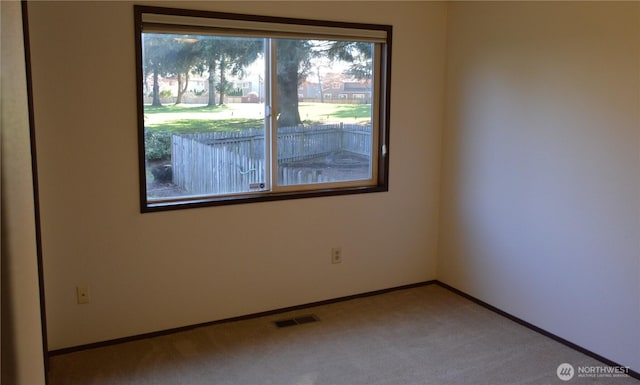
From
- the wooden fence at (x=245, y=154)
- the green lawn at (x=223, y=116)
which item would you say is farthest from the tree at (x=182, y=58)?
the wooden fence at (x=245, y=154)

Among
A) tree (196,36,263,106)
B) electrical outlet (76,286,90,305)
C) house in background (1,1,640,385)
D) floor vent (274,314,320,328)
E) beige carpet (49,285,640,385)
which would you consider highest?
tree (196,36,263,106)

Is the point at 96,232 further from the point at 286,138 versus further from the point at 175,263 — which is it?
the point at 286,138

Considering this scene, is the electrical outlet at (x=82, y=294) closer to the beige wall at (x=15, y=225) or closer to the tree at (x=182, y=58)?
the tree at (x=182, y=58)

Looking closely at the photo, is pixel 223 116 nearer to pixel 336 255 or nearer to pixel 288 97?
pixel 288 97

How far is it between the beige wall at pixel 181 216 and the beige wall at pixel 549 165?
0.29 metres

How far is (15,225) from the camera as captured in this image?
4.25ft

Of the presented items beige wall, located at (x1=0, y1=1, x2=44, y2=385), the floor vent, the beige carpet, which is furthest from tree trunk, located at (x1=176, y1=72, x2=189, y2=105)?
beige wall, located at (x1=0, y1=1, x2=44, y2=385)

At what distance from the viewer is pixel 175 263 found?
3309mm

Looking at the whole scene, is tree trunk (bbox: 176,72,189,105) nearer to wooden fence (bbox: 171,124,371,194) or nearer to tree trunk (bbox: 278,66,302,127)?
wooden fence (bbox: 171,124,371,194)

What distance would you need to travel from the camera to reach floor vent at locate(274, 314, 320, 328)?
351 cm

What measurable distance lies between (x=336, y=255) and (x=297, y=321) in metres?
0.57

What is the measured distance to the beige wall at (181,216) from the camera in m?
2.91

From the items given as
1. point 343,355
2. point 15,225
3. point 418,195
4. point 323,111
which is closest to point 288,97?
point 323,111

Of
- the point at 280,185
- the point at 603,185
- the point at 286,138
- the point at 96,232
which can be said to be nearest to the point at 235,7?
the point at 286,138
